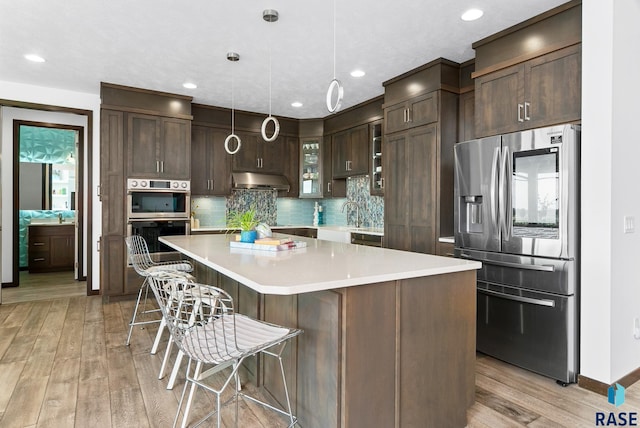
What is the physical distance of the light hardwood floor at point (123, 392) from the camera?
7.13 feet

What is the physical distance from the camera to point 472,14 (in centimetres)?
297

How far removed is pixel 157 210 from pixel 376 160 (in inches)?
117

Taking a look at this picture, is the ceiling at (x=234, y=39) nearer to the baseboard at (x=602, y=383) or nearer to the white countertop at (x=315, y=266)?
the white countertop at (x=315, y=266)

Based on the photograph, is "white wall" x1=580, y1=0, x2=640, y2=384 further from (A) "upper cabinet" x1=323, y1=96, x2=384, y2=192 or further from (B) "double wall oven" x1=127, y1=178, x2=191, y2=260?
(B) "double wall oven" x1=127, y1=178, x2=191, y2=260

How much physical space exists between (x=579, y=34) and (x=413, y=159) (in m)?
1.81

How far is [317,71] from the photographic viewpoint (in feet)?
13.9

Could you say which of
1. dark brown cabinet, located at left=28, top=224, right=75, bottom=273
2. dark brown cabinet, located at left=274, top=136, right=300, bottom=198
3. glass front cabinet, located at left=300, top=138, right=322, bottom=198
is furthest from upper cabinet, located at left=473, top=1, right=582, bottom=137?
dark brown cabinet, located at left=28, top=224, right=75, bottom=273

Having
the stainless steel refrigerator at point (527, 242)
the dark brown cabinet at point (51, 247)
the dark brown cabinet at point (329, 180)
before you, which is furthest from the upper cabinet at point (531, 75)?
the dark brown cabinet at point (51, 247)

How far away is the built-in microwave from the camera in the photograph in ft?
15.9

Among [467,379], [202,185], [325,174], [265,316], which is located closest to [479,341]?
[467,379]

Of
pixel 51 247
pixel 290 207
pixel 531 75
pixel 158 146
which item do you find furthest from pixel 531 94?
pixel 51 247

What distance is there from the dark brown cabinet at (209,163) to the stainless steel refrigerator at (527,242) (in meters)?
3.72

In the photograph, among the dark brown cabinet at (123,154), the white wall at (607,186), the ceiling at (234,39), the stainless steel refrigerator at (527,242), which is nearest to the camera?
the white wall at (607,186)

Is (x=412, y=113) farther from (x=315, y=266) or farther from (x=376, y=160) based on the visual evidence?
→ (x=315, y=266)
